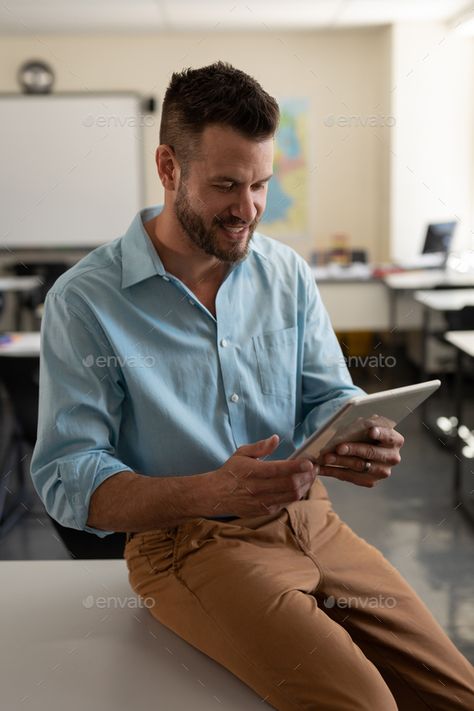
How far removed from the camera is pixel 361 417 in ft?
3.76

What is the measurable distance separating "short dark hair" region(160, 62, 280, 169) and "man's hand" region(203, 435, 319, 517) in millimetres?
530

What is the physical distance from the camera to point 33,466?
132cm

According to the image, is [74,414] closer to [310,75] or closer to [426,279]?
[426,279]

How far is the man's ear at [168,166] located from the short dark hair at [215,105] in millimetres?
15

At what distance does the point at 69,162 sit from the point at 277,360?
5673 mm

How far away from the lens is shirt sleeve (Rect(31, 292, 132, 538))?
49.4 inches

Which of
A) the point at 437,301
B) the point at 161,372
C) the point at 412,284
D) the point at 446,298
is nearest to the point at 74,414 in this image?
the point at 161,372

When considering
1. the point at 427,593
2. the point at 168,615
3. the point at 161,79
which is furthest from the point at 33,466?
the point at 161,79

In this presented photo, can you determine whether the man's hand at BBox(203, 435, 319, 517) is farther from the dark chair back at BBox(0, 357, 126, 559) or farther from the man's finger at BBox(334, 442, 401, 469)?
the dark chair back at BBox(0, 357, 126, 559)

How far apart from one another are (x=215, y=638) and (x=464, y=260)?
4.94 meters

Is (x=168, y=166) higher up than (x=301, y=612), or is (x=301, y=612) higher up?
(x=168, y=166)

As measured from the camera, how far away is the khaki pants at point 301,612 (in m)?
1.10

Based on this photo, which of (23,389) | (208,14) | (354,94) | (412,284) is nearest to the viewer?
(23,389)

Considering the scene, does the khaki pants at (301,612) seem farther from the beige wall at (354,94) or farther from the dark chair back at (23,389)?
the beige wall at (354,94)
